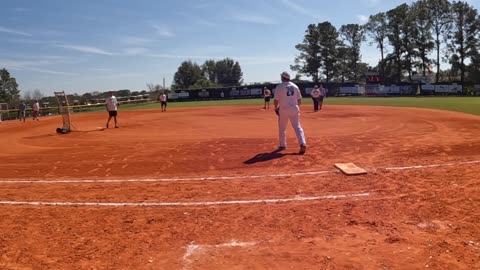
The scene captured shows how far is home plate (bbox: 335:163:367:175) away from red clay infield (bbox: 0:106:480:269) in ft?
0.65

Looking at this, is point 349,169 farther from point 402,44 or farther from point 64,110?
point 402,44

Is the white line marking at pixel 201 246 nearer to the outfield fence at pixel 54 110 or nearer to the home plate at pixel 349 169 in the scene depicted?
the home plate at pixel 349 169

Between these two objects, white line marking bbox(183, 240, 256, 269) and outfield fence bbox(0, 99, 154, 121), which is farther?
outfield fence bbox(0, 99, 154, 121)

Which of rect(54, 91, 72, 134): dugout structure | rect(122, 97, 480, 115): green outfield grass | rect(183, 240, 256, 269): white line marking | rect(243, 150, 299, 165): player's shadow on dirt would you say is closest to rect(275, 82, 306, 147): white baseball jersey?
rect(243, 150, 299, 165): player's shadow on dirt

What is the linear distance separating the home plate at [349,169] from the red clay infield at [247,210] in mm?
198

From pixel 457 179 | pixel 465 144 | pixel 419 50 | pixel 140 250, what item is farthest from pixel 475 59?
pixel 140 250

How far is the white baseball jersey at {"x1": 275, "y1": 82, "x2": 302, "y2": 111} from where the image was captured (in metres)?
11.1

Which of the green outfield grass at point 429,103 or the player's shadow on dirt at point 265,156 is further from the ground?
the green outfield grass at point 429,103

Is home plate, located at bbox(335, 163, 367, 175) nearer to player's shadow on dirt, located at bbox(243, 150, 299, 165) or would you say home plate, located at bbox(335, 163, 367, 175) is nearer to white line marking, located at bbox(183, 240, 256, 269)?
player's shadow on dirt, located at bbox(243, 150, 299, 165)

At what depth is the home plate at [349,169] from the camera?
26.2 ft

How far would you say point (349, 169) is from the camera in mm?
8281

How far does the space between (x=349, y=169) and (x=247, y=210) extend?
10.1ft

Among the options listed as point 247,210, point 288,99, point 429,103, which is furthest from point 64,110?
point 429,103

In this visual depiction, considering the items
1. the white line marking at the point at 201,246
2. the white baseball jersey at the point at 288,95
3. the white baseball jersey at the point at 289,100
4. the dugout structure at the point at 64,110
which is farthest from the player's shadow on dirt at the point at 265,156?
the dugout structure at the point at 64,110
